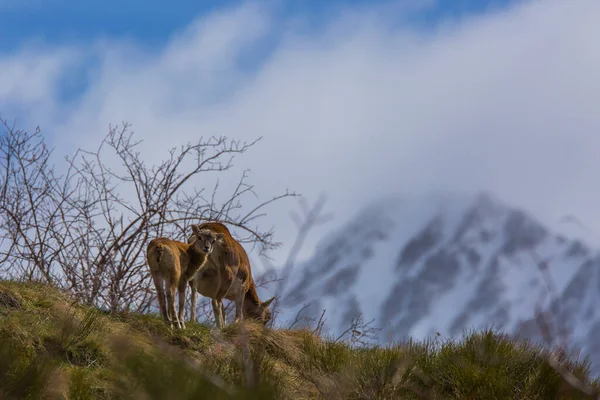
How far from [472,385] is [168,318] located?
3.85 meters

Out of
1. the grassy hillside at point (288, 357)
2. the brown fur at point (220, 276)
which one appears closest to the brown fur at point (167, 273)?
the grassy hillside at point (288, 357)

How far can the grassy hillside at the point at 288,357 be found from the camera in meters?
8.02

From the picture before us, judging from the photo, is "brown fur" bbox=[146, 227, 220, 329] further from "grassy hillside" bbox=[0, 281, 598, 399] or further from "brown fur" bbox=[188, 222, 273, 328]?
"brown fur" bbox=[188, 222, 273, 328]

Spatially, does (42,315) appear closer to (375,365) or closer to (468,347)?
(375,365)

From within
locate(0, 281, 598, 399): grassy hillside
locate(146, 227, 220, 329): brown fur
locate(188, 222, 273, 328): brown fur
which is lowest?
locate(0, 281, 598, 399): grassy hillside

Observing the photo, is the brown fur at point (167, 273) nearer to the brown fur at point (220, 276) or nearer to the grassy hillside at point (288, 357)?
the grassy hillside at point (288, 357)

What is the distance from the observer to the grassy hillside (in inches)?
316

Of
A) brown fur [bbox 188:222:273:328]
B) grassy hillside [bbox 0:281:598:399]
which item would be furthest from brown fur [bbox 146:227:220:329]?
brown fur [bbox 188:222:273:328]

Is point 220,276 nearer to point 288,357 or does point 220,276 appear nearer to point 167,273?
point 167,273

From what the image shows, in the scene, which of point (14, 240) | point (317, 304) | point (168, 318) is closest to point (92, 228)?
point (14, 240)

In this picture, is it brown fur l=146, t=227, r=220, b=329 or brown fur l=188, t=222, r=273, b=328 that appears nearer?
brown fur l=146, t=227, r=220, b=329

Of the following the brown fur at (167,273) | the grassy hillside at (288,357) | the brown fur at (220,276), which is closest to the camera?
the grassy hillside at (288,357)

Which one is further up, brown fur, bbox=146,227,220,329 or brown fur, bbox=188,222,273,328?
brown fur, bbox=188,222,273,328

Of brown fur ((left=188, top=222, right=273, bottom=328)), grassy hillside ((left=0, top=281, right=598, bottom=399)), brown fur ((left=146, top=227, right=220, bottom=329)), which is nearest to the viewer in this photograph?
grassy hillside ((left=0, top=281, right=598, bottom=399))
